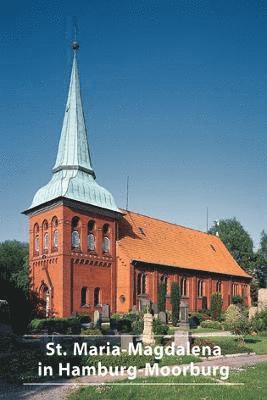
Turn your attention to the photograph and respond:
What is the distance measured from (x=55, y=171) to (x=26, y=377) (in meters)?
27.2

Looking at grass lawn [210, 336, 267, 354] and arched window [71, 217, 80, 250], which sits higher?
arched window [71, 217, 80, 250]

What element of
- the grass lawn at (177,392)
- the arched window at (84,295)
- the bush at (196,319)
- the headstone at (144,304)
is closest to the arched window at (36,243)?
the arched window at (84,295)

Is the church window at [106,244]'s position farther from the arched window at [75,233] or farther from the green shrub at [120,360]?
the green shrub at [120,360]

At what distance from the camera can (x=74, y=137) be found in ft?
128

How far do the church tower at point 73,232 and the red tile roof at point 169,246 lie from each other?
2.39m

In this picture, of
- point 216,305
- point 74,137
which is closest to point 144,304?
point 216,305

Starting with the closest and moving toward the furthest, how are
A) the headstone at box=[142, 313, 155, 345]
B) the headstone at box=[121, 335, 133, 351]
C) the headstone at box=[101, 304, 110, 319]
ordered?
the headstone at box=[121, 335, 133, 351] → the headstone at box=[142, 313, 155, 345] → the headstone at box=[101, 304, 110, 319]

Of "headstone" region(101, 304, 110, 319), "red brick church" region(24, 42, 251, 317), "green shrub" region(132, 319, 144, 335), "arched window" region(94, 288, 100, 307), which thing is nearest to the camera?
"green shrub" region(132, 319, 144, 335)

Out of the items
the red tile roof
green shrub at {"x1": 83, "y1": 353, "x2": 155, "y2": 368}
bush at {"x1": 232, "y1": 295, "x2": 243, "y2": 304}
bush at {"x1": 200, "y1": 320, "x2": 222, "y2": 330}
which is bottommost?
bush at {"x1": 200, "y1": 320, "x2": 222, "y2": 330}

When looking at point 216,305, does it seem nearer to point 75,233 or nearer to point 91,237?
point 91,237

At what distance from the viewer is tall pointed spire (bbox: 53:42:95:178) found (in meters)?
38.2

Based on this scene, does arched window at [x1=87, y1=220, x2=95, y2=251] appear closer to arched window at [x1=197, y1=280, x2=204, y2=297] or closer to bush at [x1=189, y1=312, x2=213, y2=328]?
bush at [x1=189, y1=312, x2=213, y2=328]

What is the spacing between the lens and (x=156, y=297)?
133 ft

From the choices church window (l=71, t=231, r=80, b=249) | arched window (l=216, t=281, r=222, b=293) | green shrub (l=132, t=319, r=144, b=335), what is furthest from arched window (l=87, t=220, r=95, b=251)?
arched window (l=216, t=281, r=222, b=293)
